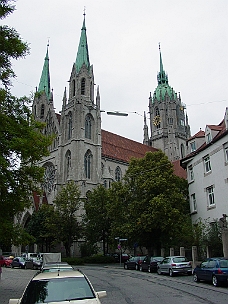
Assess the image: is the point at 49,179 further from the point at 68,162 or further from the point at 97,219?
the point at 97,219

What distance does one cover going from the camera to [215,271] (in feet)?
49.9

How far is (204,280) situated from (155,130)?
2826 inches

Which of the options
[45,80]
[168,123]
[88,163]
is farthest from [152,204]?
[168,123]

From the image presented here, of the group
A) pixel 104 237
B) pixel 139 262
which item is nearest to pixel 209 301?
pixel 139 262

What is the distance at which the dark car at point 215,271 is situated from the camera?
48.4 feet

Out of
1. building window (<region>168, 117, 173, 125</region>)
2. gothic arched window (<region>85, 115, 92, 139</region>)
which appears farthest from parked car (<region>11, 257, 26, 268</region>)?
building window (<region>168, 117, 173, 125</region>)

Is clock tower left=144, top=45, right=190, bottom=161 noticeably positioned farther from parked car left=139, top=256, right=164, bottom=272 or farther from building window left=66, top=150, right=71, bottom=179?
parked car left=139, top=256, right=164, bottom=272

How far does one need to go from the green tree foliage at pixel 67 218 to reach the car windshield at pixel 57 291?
35898mm

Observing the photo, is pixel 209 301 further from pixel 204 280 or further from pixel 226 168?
pixel 226 168

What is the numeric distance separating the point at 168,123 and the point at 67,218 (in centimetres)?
4957

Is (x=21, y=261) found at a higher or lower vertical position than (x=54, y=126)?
lower

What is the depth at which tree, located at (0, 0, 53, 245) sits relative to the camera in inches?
455

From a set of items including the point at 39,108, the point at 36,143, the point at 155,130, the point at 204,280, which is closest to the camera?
the point at 36,143

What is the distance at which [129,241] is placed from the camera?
34125 mm
